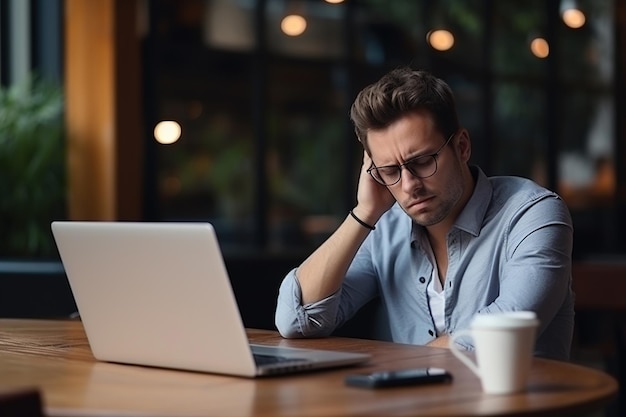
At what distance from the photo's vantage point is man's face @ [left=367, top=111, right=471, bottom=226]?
251cm

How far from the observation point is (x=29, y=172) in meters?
6.13

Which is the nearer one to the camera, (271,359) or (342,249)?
(271,359)

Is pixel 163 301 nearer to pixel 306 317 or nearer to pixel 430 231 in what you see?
pixel 306 317

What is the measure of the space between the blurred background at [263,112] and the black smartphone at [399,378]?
2.29m

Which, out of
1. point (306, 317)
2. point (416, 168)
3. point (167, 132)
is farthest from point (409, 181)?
point (167, 132)

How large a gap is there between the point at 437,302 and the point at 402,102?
1.57ft

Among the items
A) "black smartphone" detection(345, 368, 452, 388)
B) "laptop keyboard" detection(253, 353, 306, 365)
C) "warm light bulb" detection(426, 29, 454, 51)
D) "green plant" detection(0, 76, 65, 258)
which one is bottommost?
"green plant" detection(0, 76, 65, 258)

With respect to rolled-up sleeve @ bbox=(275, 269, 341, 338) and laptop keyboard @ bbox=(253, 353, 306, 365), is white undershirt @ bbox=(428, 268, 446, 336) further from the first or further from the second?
laptop keyboard @ bbox=(253, 353, 306, 365)

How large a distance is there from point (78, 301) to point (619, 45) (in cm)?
843

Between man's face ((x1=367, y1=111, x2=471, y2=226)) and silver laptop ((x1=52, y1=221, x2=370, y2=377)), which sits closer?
silver laptop ((x1=52, y1=221, x2=370, y2=377))

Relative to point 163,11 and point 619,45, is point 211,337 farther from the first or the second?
point 619,45

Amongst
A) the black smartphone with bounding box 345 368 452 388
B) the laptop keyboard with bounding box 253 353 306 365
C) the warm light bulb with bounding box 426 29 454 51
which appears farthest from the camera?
the warm light bulb with bounding box 426 29 454 51

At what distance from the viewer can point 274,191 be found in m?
7.48

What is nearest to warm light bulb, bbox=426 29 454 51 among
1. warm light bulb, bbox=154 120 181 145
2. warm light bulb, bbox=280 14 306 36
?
warm light bulb, bbox=280 14 306 36
